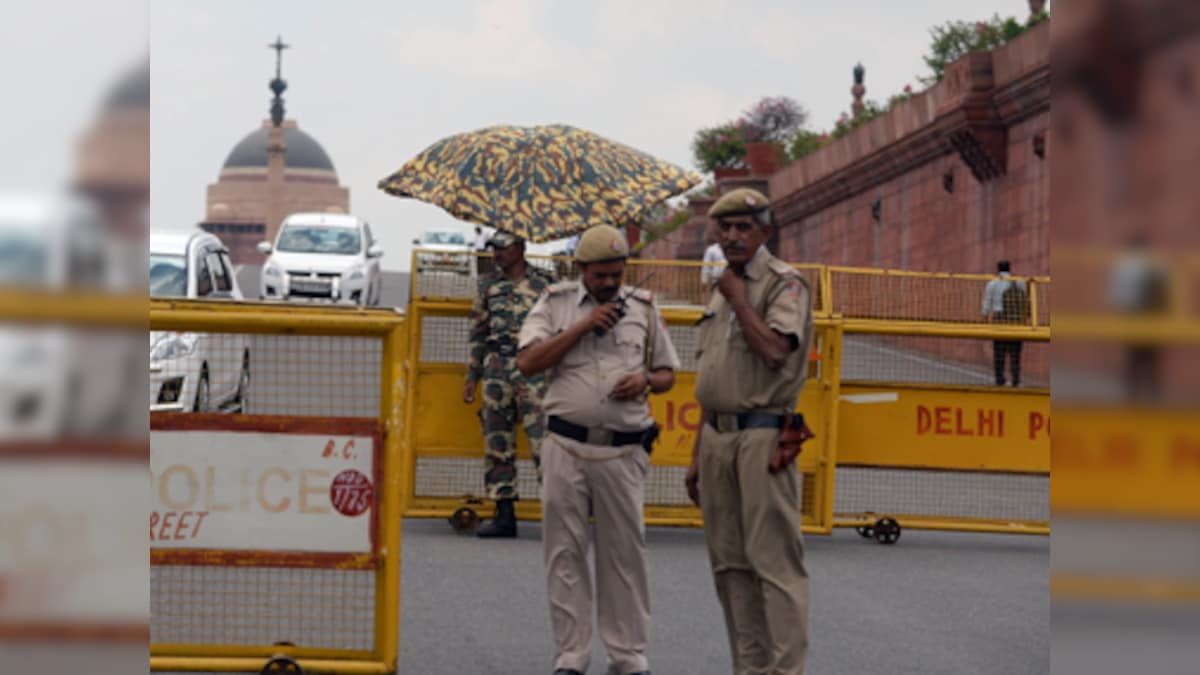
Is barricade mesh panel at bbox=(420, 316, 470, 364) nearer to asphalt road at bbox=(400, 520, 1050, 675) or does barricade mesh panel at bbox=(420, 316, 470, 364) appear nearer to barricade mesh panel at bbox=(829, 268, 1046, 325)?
asphalt road at bbox=(400, 520, 1050, 675)

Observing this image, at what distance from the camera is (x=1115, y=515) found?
37.9 inches

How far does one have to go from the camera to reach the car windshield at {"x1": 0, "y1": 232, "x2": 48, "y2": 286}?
3.51ft

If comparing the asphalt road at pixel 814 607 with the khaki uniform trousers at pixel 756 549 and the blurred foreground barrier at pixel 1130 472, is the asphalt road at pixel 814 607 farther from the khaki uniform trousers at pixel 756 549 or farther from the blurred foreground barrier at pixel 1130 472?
the blurred foreground barrier at pixel 1130 472

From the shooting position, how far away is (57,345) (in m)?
1.14

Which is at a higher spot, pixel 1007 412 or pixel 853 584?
pixel 1007 412

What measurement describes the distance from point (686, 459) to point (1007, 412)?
233 cm

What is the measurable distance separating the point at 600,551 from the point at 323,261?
2693 cm

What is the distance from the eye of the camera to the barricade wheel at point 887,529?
468 inches

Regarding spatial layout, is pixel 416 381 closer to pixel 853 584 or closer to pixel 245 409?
pixel 853 584

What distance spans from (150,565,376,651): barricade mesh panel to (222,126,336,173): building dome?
431ft

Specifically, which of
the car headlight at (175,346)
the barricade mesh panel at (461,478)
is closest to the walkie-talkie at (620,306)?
the car headlight at (175,346)

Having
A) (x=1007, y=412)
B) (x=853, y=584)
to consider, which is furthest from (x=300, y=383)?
(x=1007, y=412)

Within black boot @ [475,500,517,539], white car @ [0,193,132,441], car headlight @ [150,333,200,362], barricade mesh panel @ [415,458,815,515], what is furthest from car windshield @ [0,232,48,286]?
barricade mesh panel @ [415,458,815,515]

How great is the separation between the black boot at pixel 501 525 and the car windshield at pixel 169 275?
5.58 metres
